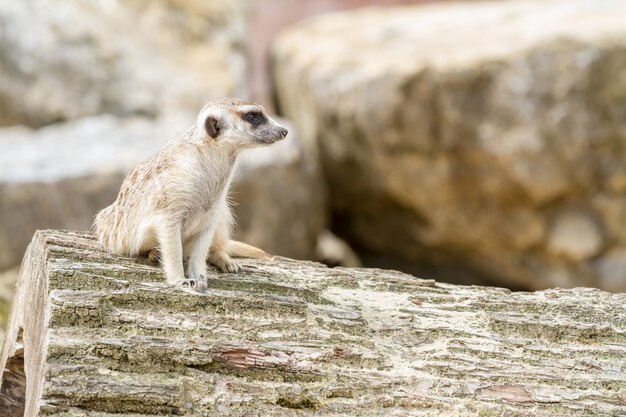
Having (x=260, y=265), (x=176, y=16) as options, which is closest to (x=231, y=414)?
(x=260, y=265)

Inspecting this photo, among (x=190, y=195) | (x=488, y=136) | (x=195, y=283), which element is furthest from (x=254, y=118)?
(x=488, y=136)

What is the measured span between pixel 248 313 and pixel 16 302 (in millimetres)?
1039

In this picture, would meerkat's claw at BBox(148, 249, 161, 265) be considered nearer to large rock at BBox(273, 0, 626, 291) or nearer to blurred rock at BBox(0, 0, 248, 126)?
large rock at BBox(273, 0, 626, 291)

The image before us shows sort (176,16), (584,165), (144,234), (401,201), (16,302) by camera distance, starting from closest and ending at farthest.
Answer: (144,234) → (16,302) → (584,165) → (401,201) → (176,16)

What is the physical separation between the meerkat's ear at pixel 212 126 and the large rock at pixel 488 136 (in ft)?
19.1

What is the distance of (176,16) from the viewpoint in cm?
1208

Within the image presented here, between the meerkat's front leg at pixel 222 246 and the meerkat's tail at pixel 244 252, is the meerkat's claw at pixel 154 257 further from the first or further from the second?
the meerkat's tail at pixel 244 252

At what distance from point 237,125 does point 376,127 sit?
245 inches

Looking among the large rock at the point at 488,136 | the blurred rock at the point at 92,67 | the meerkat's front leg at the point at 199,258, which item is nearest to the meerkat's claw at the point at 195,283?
the meerkat's front leg at the point at 199,258

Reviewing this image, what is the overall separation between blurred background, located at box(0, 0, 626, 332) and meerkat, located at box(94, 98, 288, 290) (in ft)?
14.7

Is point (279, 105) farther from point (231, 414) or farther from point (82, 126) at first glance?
point (231, 414)

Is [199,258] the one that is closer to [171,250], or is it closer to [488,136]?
[171,250]

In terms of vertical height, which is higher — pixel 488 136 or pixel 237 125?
pixel 488 136

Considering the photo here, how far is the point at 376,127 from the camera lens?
33.4ft
